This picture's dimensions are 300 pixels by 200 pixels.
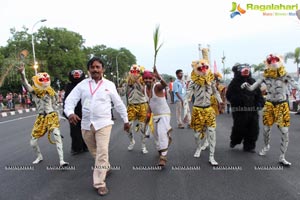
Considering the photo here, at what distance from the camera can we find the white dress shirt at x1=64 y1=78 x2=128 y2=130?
168 inches

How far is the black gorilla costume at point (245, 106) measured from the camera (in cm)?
606

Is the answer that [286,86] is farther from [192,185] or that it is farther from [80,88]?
[80,88]

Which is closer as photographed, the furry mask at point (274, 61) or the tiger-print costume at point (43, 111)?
the furry mask at point (274, 61)

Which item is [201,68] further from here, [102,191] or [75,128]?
[75,128]

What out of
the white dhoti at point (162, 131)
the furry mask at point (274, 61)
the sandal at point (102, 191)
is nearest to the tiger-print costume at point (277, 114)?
the furry mask at point (274, 61)

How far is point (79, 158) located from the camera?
6.27m

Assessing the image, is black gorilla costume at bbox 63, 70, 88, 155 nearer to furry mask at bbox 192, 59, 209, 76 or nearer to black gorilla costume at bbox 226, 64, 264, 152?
furry mask at bbox 192, 59, 209, 76

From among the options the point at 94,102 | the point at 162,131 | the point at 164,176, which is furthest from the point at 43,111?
the point at 164,176

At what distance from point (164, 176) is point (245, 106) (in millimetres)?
Result: 2439

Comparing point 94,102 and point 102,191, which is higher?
point 94,102

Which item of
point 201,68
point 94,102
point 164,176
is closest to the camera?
point 94,102

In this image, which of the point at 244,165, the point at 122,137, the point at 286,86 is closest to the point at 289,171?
the point at 244,165

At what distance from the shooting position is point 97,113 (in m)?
4.27

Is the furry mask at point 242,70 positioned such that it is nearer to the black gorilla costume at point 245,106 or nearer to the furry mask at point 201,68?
the black gorilla costume at point 245,106
